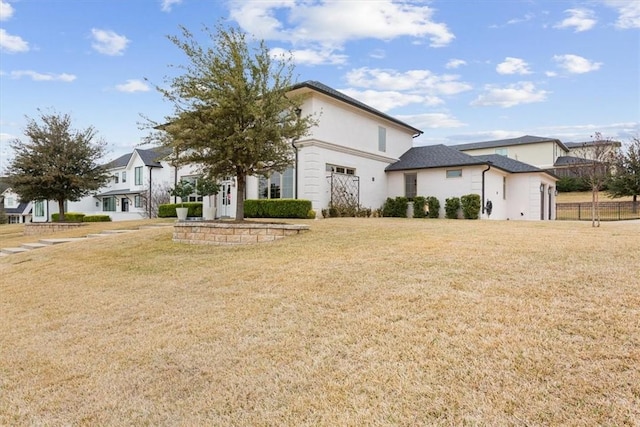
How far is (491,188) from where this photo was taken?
20641 millimetres

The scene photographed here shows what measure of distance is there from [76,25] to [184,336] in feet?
46.4

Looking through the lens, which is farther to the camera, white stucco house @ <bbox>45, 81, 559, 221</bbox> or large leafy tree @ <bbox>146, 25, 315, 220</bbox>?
white stucco house @ <bbox>45, 81, 559, 221</bbox>

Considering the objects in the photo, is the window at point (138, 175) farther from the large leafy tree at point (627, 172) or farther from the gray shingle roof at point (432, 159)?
the large leafy tree at point (627, 172)

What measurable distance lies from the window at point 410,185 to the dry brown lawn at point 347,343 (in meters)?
14.3

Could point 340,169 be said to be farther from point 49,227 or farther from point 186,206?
point 49,227

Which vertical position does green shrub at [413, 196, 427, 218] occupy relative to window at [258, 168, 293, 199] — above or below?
below

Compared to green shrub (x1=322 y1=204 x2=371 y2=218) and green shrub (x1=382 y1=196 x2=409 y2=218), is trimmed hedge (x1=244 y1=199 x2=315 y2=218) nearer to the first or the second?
green shrub (x1=322 y1=204 x2=371 y2=218)

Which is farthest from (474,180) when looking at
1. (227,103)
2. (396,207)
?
(227,103)

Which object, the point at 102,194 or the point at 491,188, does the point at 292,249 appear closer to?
the point at 491,188

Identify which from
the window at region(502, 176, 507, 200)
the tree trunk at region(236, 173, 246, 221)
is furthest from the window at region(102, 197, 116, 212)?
the window at region(502, 176, 507, 200)

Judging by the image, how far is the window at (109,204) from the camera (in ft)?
128

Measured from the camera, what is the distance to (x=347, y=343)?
3762mm

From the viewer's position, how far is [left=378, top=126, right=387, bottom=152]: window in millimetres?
21500

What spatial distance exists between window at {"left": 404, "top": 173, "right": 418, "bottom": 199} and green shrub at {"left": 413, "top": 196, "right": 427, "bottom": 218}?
1.04 m
